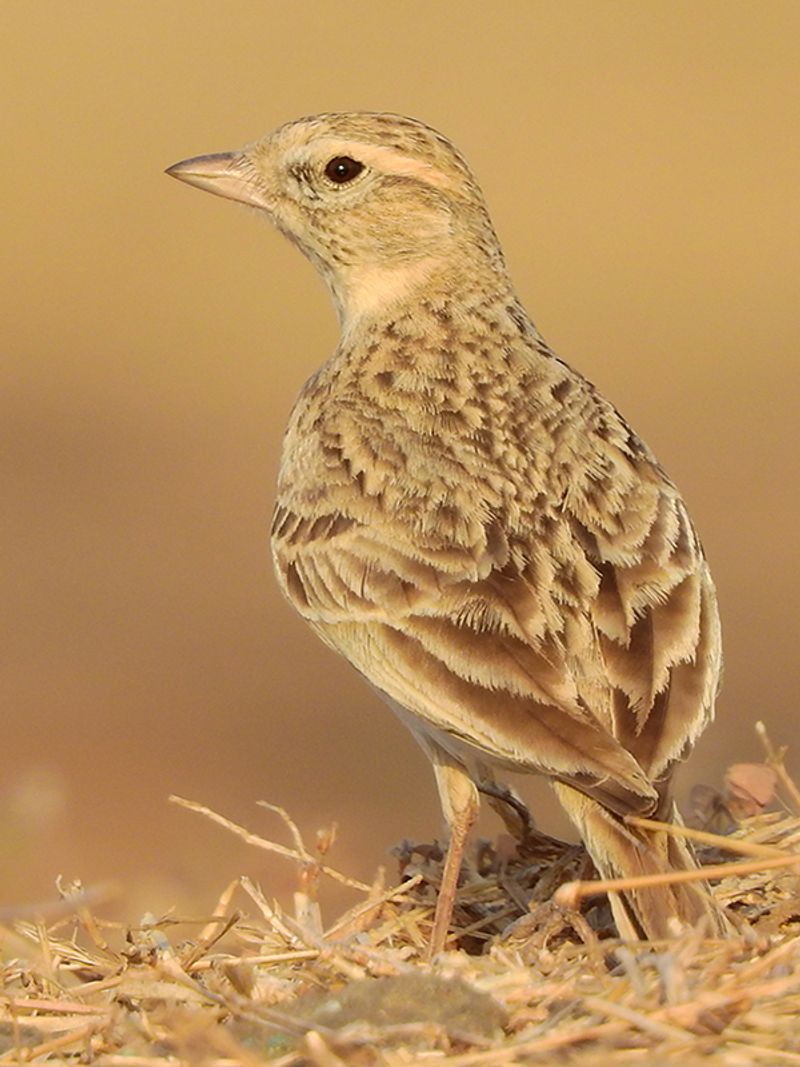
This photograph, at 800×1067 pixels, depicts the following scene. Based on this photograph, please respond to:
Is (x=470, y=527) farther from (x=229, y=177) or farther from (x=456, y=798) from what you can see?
(x=229, y=177)

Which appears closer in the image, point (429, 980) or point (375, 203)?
point (429, 980)

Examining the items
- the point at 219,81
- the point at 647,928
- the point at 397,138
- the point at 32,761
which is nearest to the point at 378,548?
the point at 647,928

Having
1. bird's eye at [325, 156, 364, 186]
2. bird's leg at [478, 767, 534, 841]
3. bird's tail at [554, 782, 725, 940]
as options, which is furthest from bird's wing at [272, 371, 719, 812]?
bird's eye at [325, 156, 364, 186]

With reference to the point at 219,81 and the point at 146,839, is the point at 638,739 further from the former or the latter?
the point at 219,81

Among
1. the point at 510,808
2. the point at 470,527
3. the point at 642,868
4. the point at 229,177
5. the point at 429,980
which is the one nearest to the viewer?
the point at 429,980

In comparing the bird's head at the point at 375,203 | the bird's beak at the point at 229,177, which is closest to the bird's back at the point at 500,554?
the bird's head at the point at 375,203

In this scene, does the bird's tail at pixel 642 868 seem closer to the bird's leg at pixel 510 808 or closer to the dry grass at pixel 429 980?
the dry grass at pixel 429 980

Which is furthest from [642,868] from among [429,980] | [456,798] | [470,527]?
[470,527]
